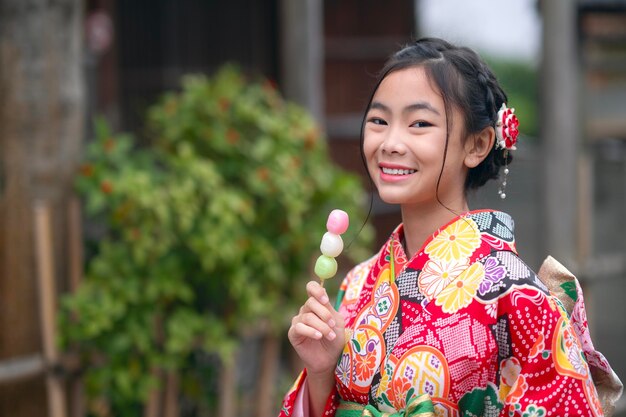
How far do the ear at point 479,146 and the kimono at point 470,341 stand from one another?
11 cm

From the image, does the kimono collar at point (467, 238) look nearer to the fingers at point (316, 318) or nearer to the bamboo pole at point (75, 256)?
the fingers at point (316, 318)

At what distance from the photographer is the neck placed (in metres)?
2.03

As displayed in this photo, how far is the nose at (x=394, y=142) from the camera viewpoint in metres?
1.94

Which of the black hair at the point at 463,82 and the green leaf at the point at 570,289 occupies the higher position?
the black hair at the point at 463,82

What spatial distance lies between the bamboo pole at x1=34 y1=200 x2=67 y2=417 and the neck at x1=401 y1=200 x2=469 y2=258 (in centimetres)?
201

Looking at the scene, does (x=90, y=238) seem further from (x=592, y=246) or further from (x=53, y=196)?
(x=592, y=246)

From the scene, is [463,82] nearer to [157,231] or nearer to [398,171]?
[398,171]

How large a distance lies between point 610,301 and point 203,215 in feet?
10.7

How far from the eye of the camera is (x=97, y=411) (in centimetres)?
385

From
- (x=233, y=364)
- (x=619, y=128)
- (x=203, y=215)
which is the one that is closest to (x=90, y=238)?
(x=203, y=215)

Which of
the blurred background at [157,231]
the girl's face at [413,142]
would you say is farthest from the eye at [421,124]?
the blurred background at [157,231]

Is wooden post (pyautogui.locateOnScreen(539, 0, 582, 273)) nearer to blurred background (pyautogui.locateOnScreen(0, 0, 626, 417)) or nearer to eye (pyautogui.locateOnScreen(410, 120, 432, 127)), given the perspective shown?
blurred background (pyautogui.locateOnScreen(0, 0, 626, 417))

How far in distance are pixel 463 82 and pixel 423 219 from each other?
1.02 ft

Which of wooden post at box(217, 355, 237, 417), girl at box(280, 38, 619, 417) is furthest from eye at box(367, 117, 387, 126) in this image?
wooden post at box(217, 355, 237, 417)
